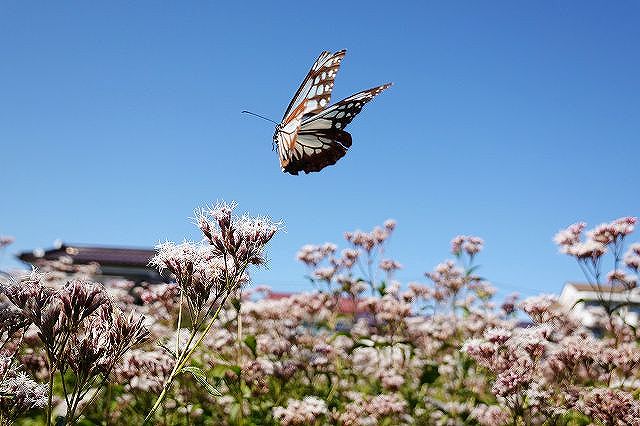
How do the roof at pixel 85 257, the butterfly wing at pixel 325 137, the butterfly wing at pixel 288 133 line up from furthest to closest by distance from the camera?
1. the roof at pixel 85 257
2. the butterfly wing at pixel 288 133
3. the butterfly wing at pixel 325 137

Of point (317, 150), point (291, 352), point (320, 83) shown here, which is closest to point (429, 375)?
point (291, 352)

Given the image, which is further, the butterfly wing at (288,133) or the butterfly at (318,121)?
the butterfly wing at (288,133)

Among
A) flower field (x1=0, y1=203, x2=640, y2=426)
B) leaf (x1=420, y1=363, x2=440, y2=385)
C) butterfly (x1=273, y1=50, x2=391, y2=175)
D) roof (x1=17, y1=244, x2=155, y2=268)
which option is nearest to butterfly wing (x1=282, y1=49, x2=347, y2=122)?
butterfly (x1=273, y1=50, x2=391, y2=175)

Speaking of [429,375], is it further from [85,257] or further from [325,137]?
[85,257]

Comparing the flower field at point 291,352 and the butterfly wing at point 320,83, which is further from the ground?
the butterfly wing at point 320,83

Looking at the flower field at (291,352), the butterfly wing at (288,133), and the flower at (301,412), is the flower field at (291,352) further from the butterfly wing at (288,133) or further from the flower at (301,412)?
the butterfly wing at (288,133)

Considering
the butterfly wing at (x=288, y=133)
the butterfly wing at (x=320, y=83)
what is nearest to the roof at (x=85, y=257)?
the butterfly wing at (x=288, y=133)

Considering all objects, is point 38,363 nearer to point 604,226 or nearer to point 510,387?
point 510,387

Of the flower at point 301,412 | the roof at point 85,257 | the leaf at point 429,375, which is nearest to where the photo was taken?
the flower at point 301,412
